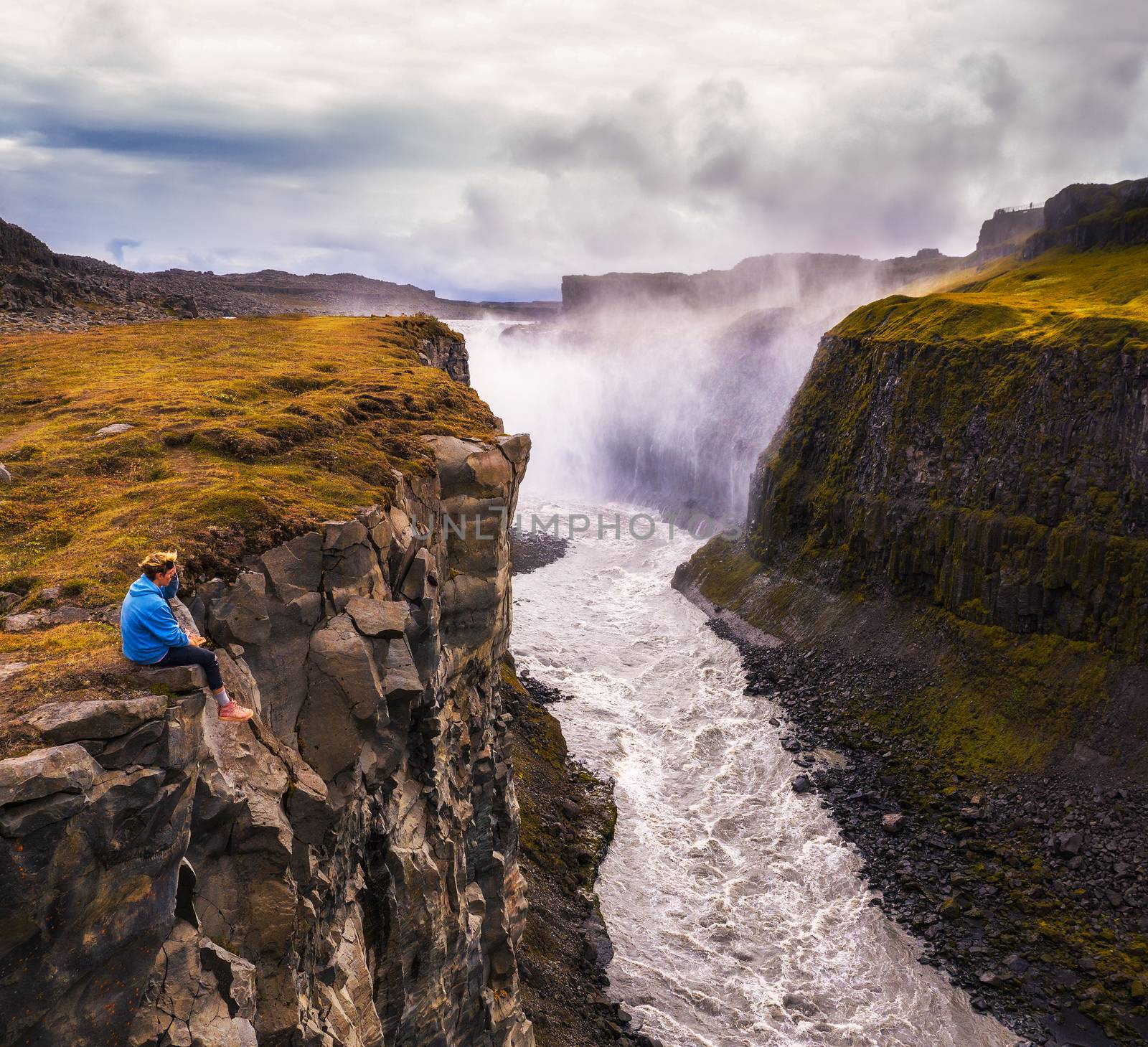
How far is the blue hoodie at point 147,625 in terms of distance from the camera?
38.6ft

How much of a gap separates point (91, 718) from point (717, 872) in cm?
3990

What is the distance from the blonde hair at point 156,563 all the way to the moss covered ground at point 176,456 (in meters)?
1.45

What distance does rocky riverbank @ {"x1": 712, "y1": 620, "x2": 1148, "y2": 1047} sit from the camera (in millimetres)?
35781

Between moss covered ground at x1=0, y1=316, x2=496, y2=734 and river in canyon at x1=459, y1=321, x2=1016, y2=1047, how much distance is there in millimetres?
25904

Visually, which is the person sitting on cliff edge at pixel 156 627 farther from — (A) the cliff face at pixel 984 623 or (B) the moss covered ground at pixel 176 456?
(A) the cliff face at pixel 984 623

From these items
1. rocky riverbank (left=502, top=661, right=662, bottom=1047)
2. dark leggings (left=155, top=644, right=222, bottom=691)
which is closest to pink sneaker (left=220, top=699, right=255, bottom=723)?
dark leggings (left=155, top=644, right=222, bottom=691)

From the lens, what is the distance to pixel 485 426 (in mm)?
30141

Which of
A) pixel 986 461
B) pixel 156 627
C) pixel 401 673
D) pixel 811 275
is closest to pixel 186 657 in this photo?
pixel 156 627

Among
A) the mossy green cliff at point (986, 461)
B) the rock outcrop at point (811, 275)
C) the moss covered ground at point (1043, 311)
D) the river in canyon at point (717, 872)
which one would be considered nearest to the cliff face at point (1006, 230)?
the rock outcrop at point (811, 275)

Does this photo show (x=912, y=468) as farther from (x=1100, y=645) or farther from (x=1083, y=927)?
(x=1083, y=927)

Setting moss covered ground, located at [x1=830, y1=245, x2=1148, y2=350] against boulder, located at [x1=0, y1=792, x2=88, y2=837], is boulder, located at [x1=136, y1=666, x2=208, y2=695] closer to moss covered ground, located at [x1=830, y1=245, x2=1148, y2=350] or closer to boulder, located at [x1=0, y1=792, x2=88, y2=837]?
boulder, located at [x1=0, y1=792, x2=88, y2=837]

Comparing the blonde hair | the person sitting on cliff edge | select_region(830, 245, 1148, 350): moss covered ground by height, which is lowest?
the person sitting on cliff edge

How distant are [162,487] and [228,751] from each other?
26.4ft

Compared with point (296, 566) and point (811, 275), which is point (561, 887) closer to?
point (296, 566)
